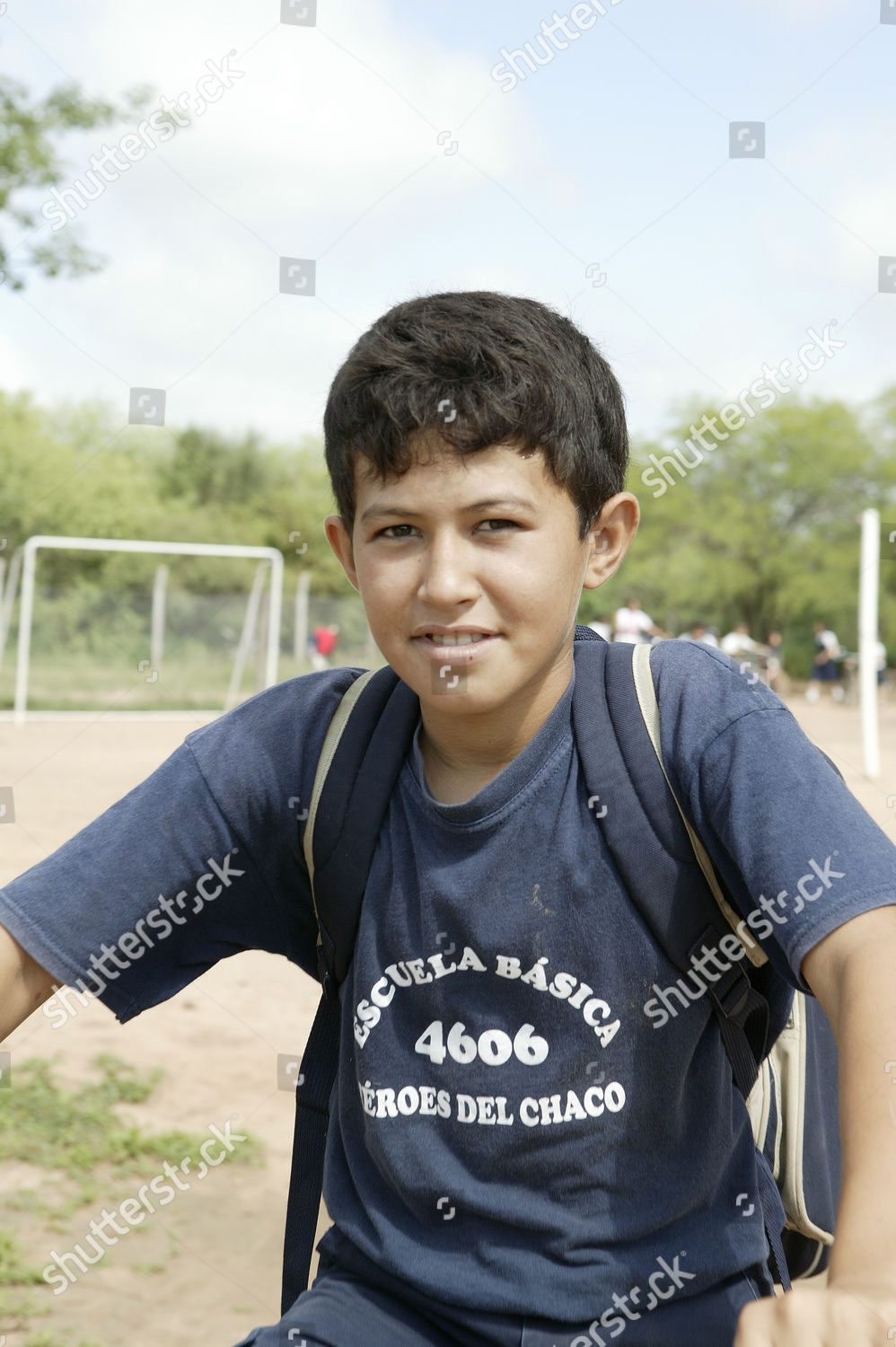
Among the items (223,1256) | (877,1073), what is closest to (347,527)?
(877,1073)

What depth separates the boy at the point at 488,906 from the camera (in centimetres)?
122

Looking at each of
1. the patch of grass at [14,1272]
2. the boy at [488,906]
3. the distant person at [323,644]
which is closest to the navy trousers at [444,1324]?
the boy at [488,906]

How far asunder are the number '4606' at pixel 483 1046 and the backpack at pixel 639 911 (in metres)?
0.14

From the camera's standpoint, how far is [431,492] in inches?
50.4

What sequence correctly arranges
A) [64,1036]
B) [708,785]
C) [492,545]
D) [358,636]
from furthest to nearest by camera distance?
[358,636]
[64,1036]
[492,545]
[708,785]

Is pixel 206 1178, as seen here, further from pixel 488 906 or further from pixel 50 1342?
pixel 488 906

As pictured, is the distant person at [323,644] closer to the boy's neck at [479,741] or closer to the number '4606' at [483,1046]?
the boy's neck at [479,741]

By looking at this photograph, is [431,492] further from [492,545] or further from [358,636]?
[358,636]

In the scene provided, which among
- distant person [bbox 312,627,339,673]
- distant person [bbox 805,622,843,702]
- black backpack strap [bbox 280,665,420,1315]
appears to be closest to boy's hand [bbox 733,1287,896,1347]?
black backpack strap [bbox 280,665,420,1315]

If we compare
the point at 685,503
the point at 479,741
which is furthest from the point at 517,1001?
the point at 685,503

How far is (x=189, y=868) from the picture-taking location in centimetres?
135

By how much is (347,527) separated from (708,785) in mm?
563

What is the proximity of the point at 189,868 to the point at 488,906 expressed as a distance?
34 centimetres

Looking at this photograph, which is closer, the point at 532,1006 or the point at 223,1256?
the point at 532,1006
